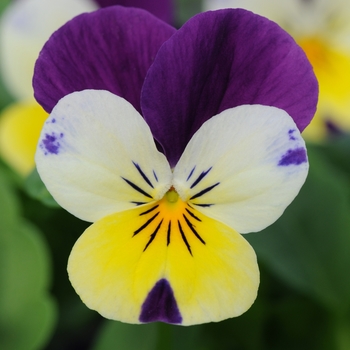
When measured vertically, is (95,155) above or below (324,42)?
above

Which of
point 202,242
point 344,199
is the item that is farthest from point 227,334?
point 202,242

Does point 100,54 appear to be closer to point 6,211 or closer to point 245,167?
point 245,167

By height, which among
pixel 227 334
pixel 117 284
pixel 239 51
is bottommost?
pixel 227 334

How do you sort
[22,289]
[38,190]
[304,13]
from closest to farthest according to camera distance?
[38,190] < [22,289] < [304,13]

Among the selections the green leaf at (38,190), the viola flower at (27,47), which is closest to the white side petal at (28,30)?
the viola flower at (27,47)

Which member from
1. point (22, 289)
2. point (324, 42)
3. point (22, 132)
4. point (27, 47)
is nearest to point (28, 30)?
point (27, 47)

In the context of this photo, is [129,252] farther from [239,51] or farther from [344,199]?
[344,199]

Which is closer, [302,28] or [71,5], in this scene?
[71,5]

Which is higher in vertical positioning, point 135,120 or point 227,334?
point 135,120
